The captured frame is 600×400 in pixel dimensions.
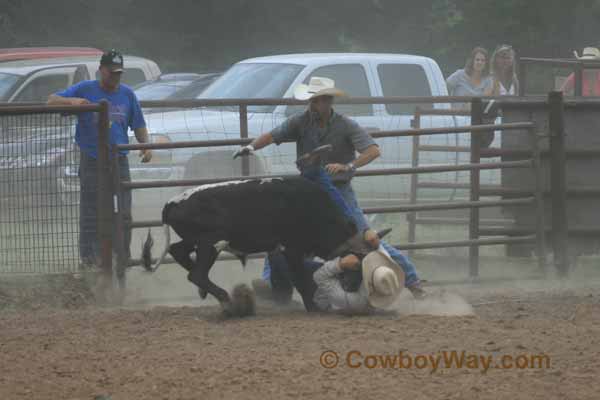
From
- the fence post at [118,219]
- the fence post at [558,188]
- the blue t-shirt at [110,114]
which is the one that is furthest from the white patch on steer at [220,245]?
the fence post at [558,188]

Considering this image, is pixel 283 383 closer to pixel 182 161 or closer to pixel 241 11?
pixel 182 161

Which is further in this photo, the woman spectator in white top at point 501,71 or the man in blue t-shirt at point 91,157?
the woman spectator in white top at point 501,71

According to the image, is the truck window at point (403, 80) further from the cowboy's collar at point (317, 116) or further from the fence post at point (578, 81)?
the cowboy's collar at point (317, 116)

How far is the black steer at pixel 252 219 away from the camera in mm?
7109

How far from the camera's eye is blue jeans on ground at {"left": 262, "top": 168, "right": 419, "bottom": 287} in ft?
23.9

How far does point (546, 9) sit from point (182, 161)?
62.3ft

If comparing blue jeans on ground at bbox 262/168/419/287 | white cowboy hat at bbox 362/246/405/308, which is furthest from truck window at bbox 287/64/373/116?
white cowboy hat at bbox 362/246/405/308

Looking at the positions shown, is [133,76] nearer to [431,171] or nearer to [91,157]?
[91,157]

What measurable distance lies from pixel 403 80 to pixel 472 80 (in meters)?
1.47

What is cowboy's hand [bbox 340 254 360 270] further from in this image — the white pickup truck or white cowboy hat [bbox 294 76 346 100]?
the white pickup truck

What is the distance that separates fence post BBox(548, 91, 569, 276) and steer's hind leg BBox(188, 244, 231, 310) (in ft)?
12.1

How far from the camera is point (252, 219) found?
23.3 feet

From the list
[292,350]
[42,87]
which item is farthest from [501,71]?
[292,350]

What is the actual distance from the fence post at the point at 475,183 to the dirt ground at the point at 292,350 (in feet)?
5.32
